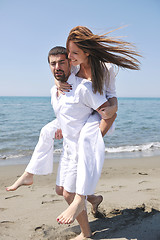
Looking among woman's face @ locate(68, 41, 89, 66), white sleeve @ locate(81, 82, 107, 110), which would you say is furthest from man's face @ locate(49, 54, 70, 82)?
white sleeve @ locate(81, 82, 107, 110)

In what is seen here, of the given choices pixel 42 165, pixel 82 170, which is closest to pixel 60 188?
pixel 42 165

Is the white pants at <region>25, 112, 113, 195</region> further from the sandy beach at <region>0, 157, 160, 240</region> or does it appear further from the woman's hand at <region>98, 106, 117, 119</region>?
the sandy beach at <region>0, 157, 160, 240</region>

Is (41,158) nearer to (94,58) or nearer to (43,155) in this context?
(43,155)

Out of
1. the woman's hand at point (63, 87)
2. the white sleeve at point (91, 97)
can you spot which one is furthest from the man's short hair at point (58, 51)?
the white sleeve at point (91, 97)

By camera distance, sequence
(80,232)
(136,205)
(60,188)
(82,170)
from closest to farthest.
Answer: (82,170) → (60,188) → (80,232) → (136,205)

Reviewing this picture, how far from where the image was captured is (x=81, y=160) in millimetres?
2307

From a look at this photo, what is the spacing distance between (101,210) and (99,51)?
2.15 m

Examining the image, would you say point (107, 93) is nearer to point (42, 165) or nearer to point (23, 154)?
point (42, 165)

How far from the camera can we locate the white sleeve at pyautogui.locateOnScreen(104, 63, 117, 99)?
2510 mm

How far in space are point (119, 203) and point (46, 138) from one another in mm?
1612

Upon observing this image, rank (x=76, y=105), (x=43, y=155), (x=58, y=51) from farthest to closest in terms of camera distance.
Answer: (x=43, y=155)
(x=58, y=51)
(x=76, y=105)

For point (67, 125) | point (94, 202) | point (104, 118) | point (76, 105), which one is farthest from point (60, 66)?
point (94, 202)

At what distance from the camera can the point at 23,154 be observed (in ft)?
24.3

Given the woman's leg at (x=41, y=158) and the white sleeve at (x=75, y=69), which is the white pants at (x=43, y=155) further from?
the white sleeve at (x=75, y=69)
